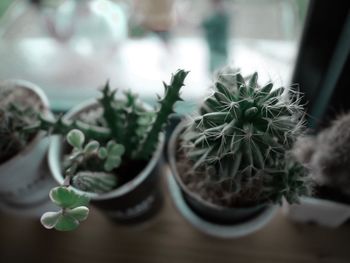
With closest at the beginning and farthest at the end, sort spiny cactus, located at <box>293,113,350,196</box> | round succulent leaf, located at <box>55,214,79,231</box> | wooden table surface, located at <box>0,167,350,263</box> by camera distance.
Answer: round succulent leaf, located at <box>55,214,79,231</box> → spiny cactus, located at <box>293,113,350,196</box> → wooden table surface, located at <box>0,167,350,263</box>

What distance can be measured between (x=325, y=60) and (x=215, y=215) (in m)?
0.37

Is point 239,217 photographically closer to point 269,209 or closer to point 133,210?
point 269,209

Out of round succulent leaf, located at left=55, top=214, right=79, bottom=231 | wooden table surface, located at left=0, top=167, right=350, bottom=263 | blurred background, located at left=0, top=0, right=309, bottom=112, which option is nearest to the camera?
round succulent leaf, located at left=55, top=214, right=79, bottom=231

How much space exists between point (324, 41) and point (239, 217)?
1.21 ft

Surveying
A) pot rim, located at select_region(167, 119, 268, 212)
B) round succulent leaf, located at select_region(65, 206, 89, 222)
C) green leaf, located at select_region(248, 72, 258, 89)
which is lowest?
pot rim, located at select_region(167, 119, 268, 212)

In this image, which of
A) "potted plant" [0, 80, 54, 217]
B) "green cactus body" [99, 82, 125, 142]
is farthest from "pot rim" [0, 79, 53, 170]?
"green cactus body" [99, 82, 125, 142]

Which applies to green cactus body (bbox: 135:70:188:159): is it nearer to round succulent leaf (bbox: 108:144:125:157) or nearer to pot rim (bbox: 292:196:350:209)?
round succulent leaf (bbox: 108:144:125:157)

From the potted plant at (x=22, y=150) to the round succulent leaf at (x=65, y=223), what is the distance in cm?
30

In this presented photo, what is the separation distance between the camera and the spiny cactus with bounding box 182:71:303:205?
1.33ft

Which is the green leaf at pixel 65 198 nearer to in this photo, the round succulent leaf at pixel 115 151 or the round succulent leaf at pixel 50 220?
the round succulent leaf at pixel 50 220

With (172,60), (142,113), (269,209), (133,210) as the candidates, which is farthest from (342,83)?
(172,60)

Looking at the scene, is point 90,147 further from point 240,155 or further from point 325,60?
point 325,60

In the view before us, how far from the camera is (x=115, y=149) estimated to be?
51 cm

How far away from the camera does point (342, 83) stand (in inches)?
24.4
